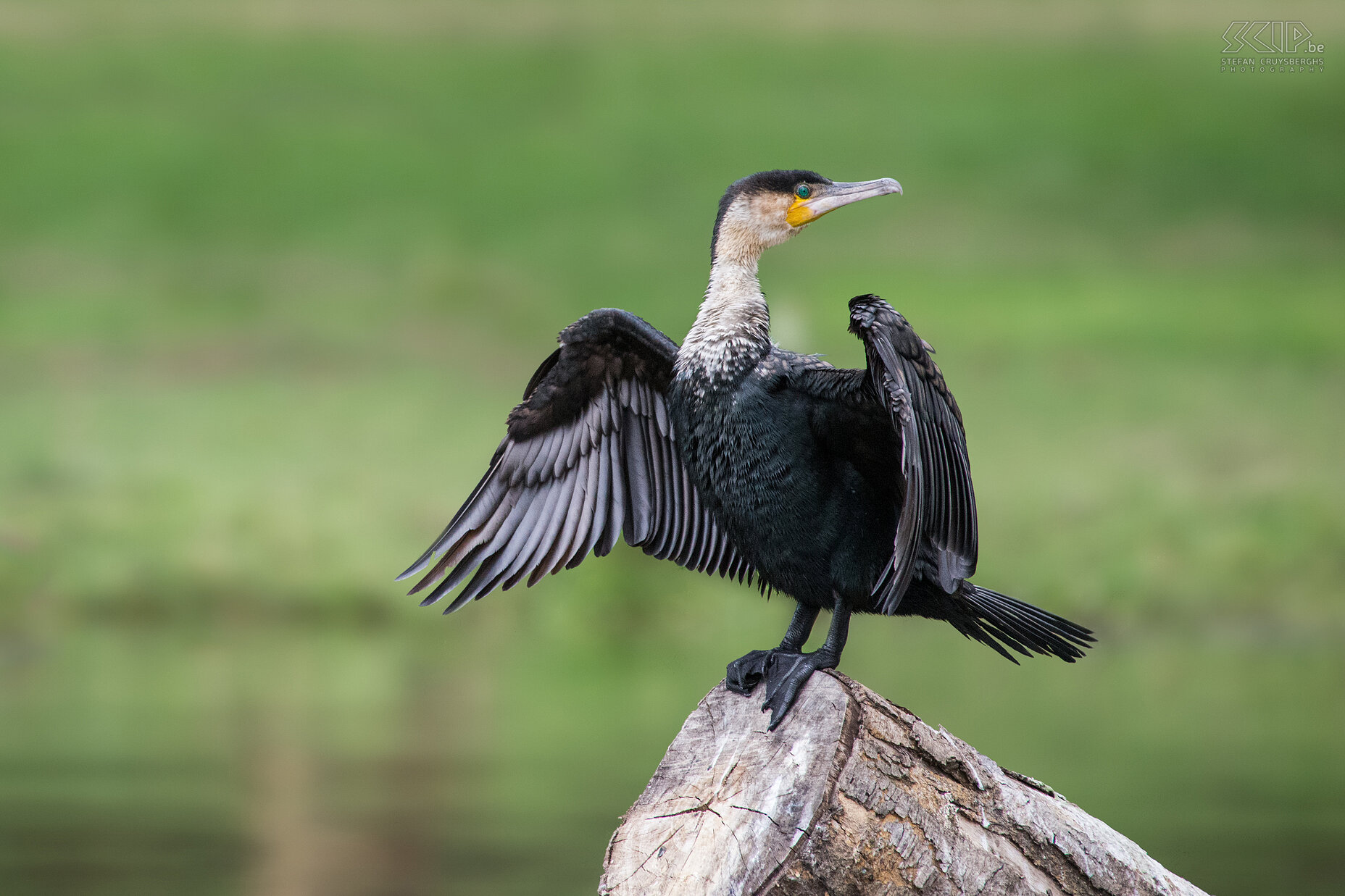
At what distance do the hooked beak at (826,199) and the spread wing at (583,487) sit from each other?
0.62 m

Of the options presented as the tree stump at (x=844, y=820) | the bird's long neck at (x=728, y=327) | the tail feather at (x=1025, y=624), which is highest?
the bird's long neck at (x=728, y=327)

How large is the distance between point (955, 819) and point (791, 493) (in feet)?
3.16

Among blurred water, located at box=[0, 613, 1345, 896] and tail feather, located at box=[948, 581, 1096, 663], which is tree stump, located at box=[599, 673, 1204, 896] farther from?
blurred water, located at box=[0, 613, 1345, 896]

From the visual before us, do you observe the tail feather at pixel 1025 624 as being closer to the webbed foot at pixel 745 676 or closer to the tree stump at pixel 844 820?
the tree stump at pixel 844 820

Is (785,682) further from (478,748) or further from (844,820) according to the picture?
(478,748)

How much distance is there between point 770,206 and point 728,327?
397 millimetres

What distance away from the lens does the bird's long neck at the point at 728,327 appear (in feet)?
14.6

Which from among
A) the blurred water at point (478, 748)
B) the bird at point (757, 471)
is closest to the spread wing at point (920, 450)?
the bird at point (757, 471)

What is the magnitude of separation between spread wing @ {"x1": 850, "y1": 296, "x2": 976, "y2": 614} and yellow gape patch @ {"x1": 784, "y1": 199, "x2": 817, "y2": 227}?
22.8 inches

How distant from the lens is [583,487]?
16.4 feet

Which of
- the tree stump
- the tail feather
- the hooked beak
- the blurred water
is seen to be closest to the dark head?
the hooked beak

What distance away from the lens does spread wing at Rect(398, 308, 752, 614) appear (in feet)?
16.2

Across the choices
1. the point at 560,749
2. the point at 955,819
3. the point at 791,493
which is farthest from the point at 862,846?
the point at 560,749

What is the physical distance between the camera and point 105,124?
26.6 metres
